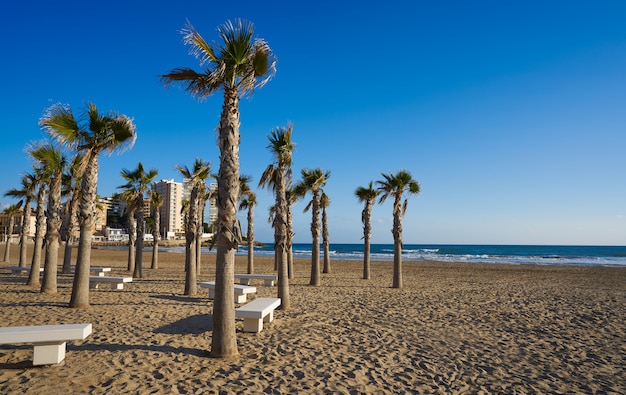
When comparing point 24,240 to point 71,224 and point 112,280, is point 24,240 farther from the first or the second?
point 112,280

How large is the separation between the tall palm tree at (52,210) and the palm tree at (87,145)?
312 cm

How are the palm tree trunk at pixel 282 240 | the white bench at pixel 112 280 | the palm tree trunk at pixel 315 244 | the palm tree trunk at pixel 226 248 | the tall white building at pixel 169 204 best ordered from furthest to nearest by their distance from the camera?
the tall white building at pixel 169 204 < the palm tree trunk at pixel 315 244 < the white bench at pixel 112 280 < the palm tree trunk at pixel 282 240 < the palm tree trunk at pixel 226 248

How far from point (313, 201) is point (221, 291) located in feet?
44.7

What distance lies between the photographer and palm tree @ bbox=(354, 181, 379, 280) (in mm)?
21094

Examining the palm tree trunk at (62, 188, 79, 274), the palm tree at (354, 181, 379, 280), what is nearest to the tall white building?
the palm tree trunk at (62, 188, 79, 274)

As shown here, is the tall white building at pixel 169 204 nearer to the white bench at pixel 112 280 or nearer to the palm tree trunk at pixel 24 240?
the palm tree trunk at pixel 24 240

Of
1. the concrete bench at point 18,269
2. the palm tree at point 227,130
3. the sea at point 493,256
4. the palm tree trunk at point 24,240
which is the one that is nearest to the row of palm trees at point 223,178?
the palm tree at point 227,130

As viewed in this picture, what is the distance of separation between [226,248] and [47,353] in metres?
3.03

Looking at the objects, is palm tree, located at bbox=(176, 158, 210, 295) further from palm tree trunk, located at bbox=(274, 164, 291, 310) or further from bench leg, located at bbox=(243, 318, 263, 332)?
bench leg, located at bbox=(243, 318, 263, 332)

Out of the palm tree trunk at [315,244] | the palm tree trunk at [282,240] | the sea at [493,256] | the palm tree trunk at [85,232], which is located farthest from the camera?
the sea at [493,256]

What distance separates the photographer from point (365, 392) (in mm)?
5340

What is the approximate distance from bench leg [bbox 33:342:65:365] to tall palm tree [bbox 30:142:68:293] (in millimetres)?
8068

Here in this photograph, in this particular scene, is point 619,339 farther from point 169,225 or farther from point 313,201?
point 169,225

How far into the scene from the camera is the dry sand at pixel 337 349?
558 centimetres
